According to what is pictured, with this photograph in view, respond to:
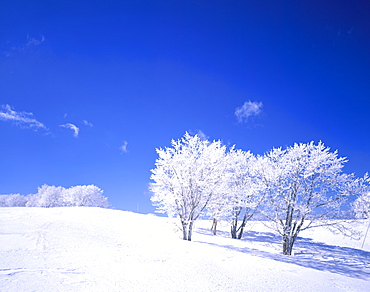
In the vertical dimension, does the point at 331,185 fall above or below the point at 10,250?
above

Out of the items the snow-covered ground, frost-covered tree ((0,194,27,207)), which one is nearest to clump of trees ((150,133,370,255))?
the snow-covered ground

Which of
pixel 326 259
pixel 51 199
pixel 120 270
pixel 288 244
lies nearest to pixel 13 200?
pixel 51 199

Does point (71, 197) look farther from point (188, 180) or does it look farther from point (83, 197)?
point (188, 180)

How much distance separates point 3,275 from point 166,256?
5123mm

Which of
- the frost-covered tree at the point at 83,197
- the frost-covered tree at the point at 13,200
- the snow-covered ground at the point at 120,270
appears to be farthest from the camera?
the frost-covered tree at the point at 13,200

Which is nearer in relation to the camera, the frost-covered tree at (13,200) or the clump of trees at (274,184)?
the clump of trees at (274,184)

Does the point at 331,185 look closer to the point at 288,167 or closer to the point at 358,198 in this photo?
the point at 358,198

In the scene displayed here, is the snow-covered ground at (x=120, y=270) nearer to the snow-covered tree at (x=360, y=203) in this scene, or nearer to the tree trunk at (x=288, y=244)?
the tree trunk at (x=288, y=244)

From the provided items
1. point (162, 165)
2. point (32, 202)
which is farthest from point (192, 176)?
point (32, 202)

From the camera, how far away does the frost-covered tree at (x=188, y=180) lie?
14836 millimetres

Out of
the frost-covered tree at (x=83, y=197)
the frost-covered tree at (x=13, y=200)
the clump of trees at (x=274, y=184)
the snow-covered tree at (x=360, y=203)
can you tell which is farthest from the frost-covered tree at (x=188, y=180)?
the frost-covered tree at (x=13, y=200)

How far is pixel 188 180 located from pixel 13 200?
312ft

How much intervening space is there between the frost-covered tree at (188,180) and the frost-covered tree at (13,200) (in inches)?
3595

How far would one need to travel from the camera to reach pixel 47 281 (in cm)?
482
